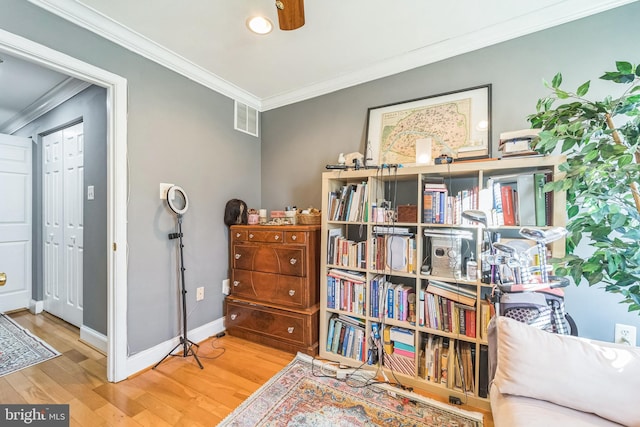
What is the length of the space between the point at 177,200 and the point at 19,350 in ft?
6.07

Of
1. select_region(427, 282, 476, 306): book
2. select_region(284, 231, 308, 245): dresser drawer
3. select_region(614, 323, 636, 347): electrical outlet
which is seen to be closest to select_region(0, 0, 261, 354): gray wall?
select_region(284, 231, 308, 245): dresser drawer

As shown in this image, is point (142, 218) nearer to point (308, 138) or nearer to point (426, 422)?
point (308, 138)

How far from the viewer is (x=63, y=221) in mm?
2740

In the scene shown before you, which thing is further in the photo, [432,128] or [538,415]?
[432,128]

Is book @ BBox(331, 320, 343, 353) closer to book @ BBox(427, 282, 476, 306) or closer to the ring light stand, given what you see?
book @ BBox(427, 282, 476, 306)

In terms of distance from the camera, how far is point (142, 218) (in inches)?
77.9

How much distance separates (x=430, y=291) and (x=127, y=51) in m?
2.76

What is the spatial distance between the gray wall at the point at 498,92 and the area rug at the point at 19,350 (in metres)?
2.36

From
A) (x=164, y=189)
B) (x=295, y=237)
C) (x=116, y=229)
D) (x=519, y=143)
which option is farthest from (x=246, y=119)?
(x=519, y=143)

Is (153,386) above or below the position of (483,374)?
below

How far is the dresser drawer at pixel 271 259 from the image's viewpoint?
2.19m

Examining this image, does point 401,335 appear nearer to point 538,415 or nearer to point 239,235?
point 538,415

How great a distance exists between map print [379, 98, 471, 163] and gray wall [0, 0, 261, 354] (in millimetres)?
1579

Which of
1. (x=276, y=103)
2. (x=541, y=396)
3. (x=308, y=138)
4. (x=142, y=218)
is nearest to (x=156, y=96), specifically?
(x=142, y=218)
